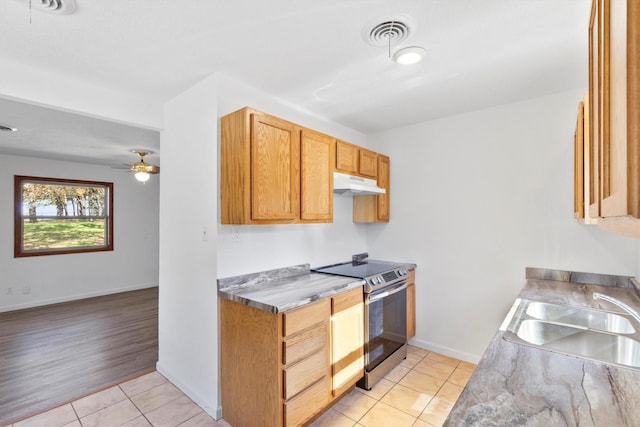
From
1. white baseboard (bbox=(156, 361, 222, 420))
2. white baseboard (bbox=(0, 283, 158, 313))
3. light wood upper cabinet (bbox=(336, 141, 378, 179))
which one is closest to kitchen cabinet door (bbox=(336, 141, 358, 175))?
light wood upper cabinet (bbox=(336, 141, 378, 179))

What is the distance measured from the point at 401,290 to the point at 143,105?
288 centimetres

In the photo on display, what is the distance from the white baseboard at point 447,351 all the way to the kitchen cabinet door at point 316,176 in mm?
1768

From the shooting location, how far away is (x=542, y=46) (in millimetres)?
1893

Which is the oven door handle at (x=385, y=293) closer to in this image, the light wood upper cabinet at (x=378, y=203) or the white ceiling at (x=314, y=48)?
the light wood upper cabinet at (x=378, y=203)

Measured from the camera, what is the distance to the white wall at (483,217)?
2570 mm

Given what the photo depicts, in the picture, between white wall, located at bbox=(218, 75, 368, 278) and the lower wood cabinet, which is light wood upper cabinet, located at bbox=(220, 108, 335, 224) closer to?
white wall, located at bbox=(218, 75, 368, 278)

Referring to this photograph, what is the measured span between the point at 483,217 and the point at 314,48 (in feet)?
7.21

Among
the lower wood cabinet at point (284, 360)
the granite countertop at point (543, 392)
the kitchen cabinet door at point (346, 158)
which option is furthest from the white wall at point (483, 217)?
the granite countertop at point (543, 392)

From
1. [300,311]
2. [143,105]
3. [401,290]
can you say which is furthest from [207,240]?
[401,290]

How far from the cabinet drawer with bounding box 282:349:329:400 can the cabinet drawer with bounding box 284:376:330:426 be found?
4 centimetres

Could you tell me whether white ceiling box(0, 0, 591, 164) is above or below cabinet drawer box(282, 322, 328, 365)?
above

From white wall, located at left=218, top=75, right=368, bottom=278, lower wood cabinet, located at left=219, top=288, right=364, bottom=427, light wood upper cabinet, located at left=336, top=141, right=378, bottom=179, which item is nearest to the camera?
lower wood cabinet, located at left=219, top=288, right=364, bottom=427

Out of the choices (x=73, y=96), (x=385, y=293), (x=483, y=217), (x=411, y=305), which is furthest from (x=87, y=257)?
(x=483, y=217)

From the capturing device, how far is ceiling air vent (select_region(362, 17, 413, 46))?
1.65 meters
